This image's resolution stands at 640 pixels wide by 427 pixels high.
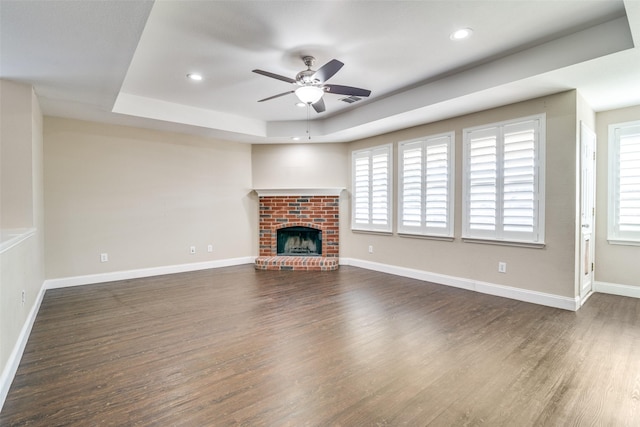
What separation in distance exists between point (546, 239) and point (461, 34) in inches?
102

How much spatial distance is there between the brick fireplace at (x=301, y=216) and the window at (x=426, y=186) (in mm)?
1500

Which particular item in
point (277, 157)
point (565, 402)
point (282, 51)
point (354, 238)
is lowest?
point (565, 402)

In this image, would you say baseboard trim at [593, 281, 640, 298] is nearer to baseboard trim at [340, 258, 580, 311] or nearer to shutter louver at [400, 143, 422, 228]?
baseboard trim at [340, 258, 580, 311]

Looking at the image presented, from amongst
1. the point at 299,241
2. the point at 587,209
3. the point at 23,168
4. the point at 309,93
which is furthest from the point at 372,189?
the point at 23,168

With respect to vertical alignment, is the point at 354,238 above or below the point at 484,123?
below

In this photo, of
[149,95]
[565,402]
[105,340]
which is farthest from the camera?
[149,95]

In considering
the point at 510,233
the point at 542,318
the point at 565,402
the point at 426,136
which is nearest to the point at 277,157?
the point at 426,136

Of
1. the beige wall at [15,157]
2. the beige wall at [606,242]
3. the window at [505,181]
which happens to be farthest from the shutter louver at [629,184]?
the beige wall at [15,157]

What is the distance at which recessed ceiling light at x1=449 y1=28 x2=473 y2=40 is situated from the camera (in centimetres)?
275

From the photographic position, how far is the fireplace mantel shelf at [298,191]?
6.20m

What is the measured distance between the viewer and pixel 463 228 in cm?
445

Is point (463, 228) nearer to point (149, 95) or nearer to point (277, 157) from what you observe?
point (277, 157)

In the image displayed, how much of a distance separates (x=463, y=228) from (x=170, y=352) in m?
3.96

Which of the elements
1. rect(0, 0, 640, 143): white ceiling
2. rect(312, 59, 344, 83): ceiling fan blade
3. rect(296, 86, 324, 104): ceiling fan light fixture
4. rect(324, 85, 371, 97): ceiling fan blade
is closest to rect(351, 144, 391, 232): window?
rect(0, 0, 640, 143): white ceiling
